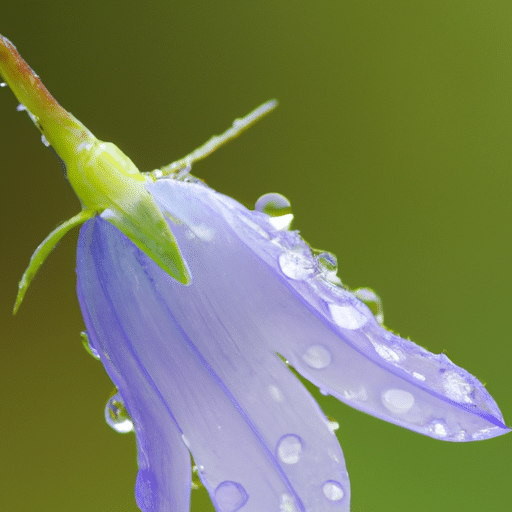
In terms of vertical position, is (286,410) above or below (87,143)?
below

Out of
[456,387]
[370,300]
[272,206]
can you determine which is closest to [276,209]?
[272,206]

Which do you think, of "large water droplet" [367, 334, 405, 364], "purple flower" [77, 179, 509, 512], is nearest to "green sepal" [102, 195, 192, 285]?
"purple flower" [77, 179, 509, 512]

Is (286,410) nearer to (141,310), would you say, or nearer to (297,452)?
(297,452)

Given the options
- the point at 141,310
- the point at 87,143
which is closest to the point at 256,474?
the point at 141,310

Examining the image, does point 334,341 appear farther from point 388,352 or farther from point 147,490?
point 147,490

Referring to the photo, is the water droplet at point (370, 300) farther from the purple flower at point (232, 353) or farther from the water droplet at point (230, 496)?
the water droplet at point (230, 496)

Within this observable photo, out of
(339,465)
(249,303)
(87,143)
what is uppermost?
(87,143)

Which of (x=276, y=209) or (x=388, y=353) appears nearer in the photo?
(x=388, y=353)
